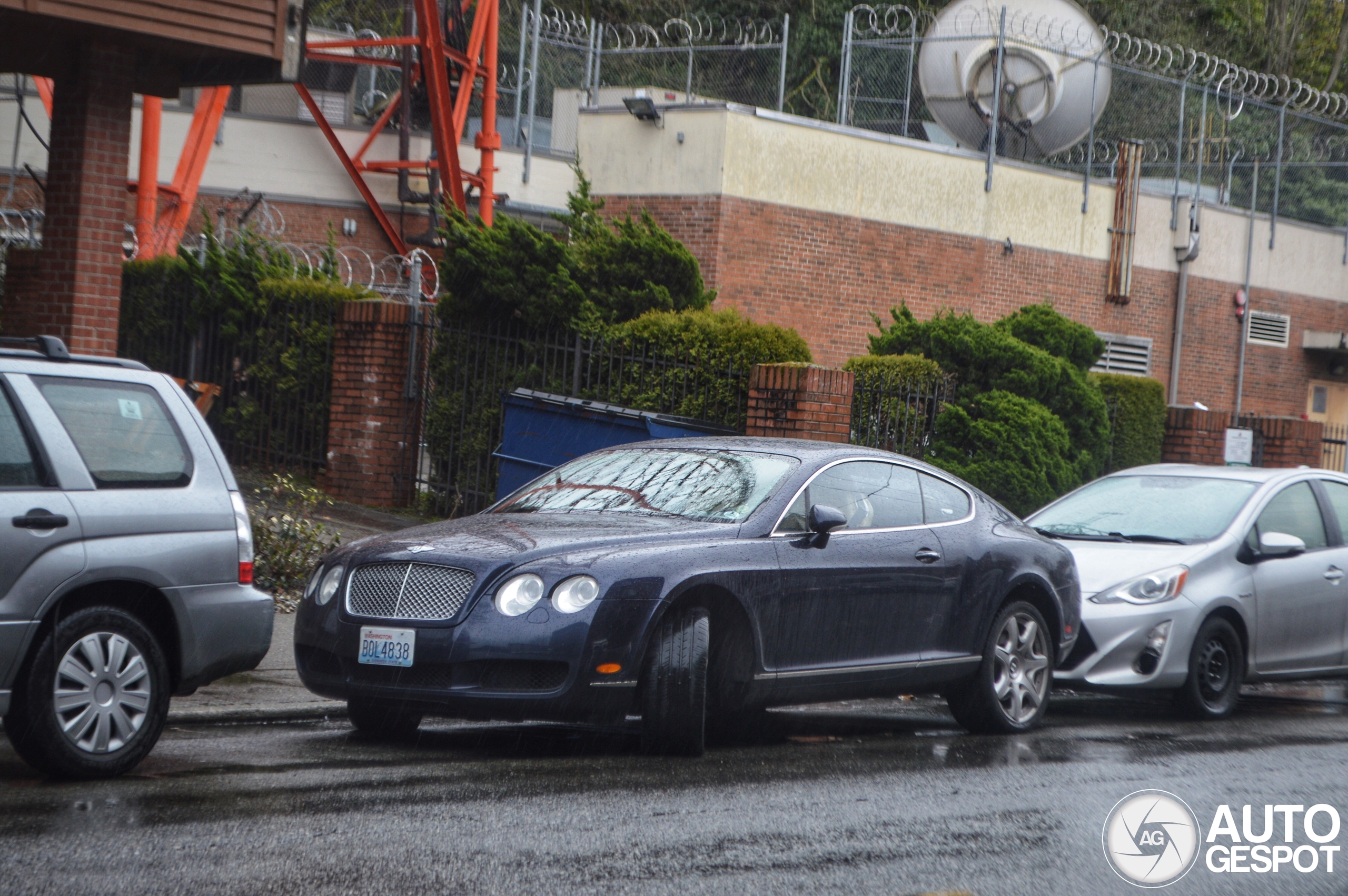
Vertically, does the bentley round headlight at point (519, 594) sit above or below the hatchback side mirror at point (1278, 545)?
below

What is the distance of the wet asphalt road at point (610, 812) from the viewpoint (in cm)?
479

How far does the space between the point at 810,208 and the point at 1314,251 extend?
468 inches

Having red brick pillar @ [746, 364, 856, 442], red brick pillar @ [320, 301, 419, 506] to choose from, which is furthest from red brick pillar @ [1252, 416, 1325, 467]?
red brick pillar @ [320, 301, 419, 506]

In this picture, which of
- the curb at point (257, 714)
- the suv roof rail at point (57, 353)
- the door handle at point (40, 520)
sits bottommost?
the curb at point (257, 714)

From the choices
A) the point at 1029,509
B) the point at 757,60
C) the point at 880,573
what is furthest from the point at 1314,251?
the point at 880,573

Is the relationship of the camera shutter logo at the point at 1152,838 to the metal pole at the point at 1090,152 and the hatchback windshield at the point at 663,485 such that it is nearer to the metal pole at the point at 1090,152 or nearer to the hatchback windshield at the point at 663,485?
the hatchback windshield at the point at 663,485

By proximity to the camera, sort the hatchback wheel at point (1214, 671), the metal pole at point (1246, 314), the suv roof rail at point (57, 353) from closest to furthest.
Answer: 1. the suv roof rail at point (57, 353)
2. the hatchback wheel at point (1214, 671)
3. the metal pole at point (1246, 314)

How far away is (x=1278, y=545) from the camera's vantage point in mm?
9727

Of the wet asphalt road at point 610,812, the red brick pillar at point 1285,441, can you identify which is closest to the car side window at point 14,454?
the wet asphalt road at point 610,812

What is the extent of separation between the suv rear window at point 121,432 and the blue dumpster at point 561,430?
5.51m

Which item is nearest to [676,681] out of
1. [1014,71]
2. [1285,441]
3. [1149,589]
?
[1149,589]

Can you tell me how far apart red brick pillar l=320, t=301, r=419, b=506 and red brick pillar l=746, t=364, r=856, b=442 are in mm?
3852

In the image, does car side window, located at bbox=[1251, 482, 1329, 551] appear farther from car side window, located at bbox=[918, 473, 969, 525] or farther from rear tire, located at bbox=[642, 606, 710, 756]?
rear tire, located at bbox=[642, 606, 710, 756]

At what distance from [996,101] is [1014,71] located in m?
1.27
